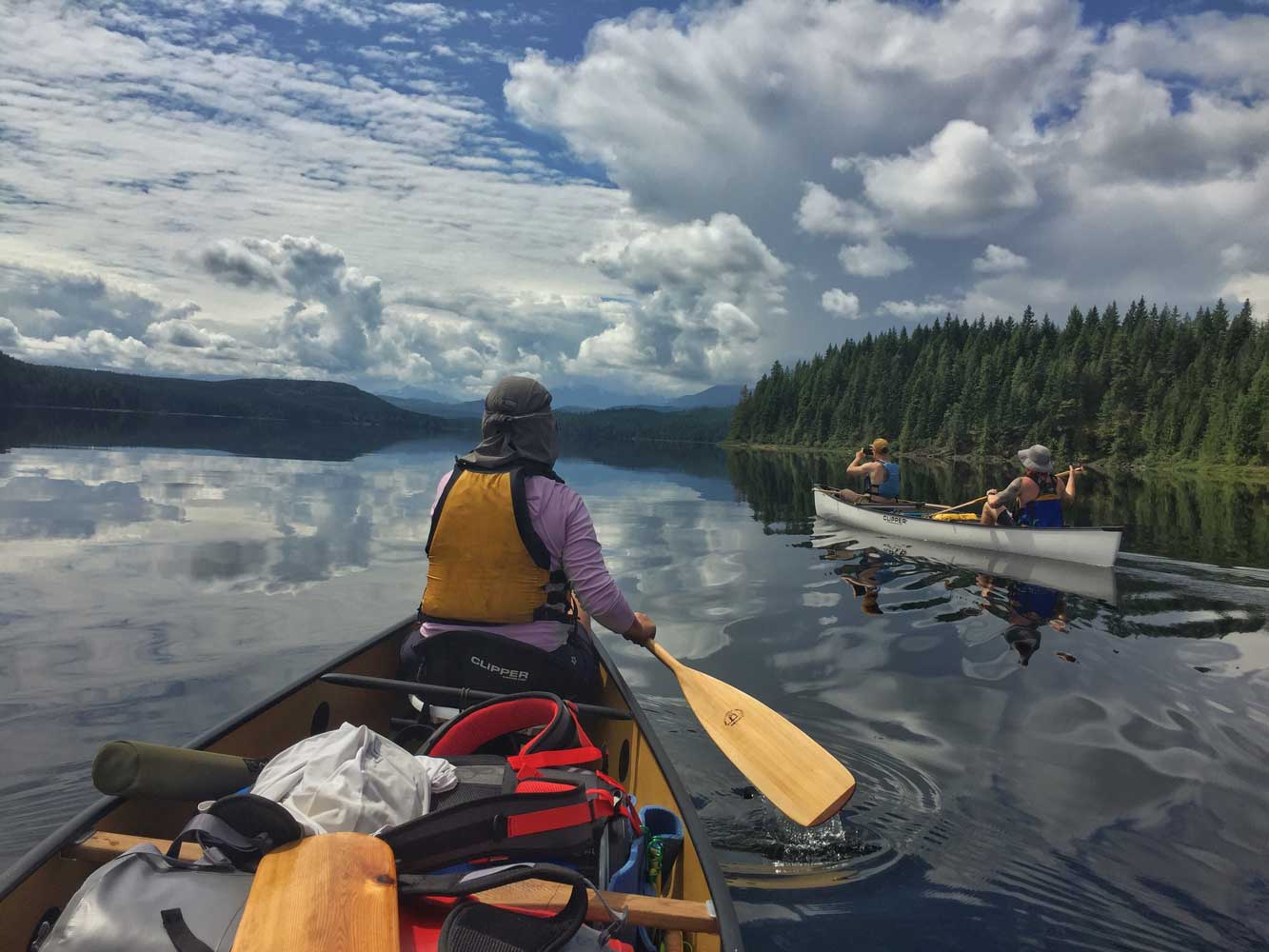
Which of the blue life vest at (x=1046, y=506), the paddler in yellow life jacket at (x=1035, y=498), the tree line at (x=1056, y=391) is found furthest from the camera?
the tree line at (x=1056, y=391)

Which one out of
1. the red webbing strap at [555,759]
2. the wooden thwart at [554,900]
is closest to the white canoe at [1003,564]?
the red webbing strap at [555,759]

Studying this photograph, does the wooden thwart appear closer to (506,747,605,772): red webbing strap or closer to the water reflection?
(506,747,605,772): red webbing strap

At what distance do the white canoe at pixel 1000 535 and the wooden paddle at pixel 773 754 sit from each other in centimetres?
1264

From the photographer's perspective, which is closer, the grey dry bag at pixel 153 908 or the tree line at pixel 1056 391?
the grey dry bag at pixel 153 908

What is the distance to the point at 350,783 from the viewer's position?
2.50 m

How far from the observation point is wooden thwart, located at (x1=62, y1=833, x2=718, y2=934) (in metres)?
2.29

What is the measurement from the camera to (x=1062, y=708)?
7.84m

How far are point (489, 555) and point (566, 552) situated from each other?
0.47 meters

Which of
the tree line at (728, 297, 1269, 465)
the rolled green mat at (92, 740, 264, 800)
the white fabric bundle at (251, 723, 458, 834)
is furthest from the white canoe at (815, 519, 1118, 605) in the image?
the tree line at (728, 297, 1269, 465)

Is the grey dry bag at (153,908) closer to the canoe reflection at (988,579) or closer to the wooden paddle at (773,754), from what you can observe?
the wooden paddle at (773,754)

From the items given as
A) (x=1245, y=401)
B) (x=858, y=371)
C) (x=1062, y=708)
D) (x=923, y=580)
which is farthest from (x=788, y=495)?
(x=858, y=371)

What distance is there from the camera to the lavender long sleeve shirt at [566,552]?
179 inches

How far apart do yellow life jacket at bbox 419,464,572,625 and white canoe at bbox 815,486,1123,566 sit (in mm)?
14281

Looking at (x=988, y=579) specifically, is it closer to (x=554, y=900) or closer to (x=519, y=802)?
(x=519, y=802)
